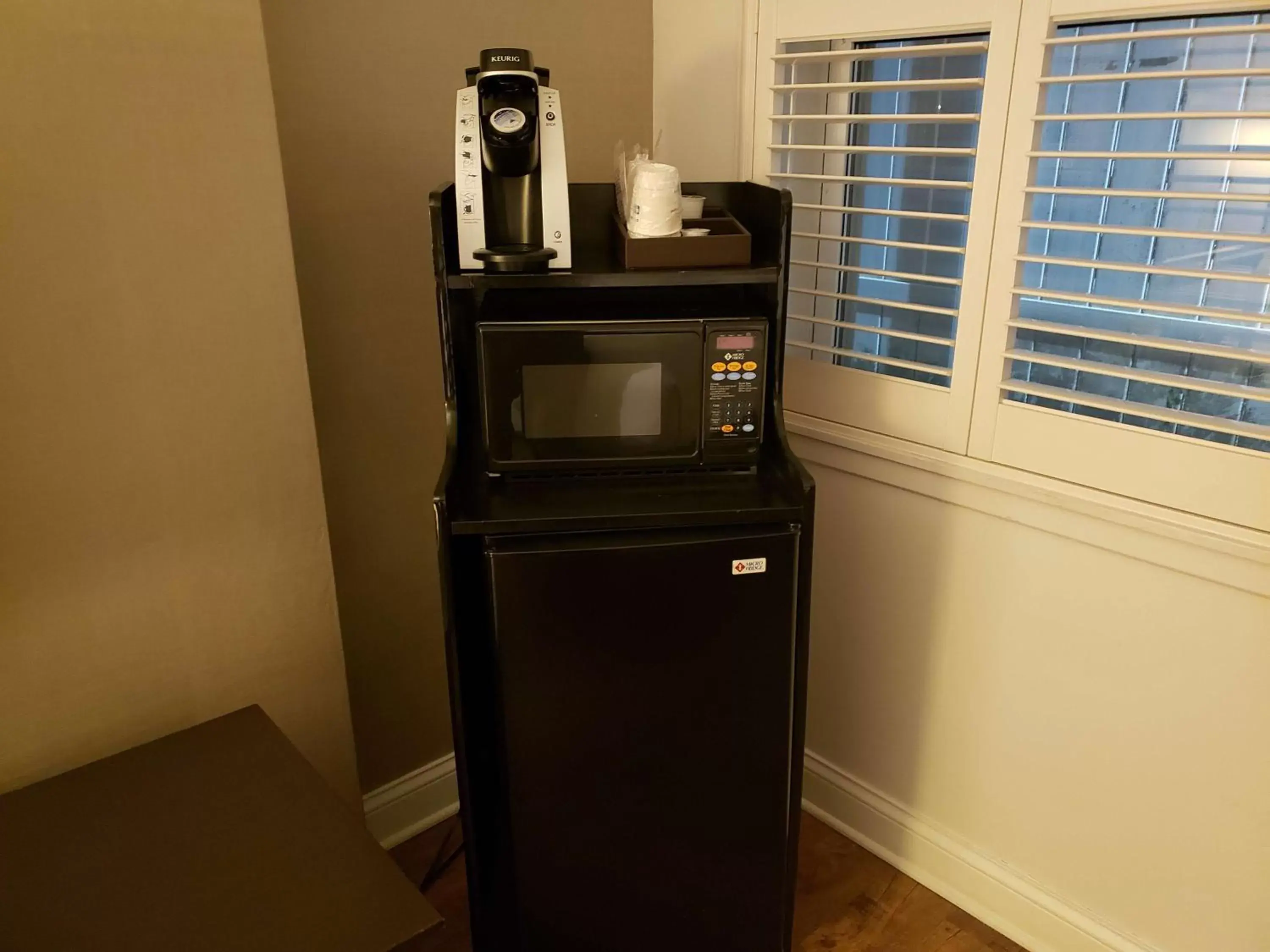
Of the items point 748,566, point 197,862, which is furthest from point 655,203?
point 197,862

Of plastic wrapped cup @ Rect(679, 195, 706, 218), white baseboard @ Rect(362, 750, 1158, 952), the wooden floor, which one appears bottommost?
the wooden floor

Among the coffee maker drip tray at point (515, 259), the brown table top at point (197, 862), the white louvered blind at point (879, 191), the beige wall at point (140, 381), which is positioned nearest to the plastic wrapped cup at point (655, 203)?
the coffee maker drip tray at point (515, 259)

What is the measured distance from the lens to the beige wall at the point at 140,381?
3.88 ft

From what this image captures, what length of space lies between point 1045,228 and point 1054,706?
0.83m

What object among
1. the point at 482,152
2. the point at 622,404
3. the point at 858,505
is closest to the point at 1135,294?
the point at 858,505

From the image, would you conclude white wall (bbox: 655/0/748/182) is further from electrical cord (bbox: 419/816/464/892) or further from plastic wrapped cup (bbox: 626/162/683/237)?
electrical cord (bbox: 419/816/464/892)

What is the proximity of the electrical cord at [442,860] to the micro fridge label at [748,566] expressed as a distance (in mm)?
931

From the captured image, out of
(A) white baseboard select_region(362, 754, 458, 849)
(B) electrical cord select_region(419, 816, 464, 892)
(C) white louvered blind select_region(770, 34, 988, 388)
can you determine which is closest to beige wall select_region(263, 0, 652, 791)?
(A) white baseboard select_region(362, 754, 458, 849)

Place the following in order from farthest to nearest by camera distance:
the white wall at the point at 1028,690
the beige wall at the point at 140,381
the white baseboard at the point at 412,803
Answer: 1. the white baseboard at the point at 412,803
2. the white wall at the point at 1028,690
3. the beige wall at the point at 140,381

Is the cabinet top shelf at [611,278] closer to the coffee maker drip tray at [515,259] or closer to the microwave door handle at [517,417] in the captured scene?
the coffee maker drip tray at [515,259]

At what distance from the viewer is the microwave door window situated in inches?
53.0

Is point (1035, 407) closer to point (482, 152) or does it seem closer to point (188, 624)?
point (482, 152)

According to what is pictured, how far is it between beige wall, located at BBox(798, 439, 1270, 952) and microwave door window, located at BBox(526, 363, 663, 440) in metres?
0.61

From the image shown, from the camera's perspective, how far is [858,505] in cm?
183
